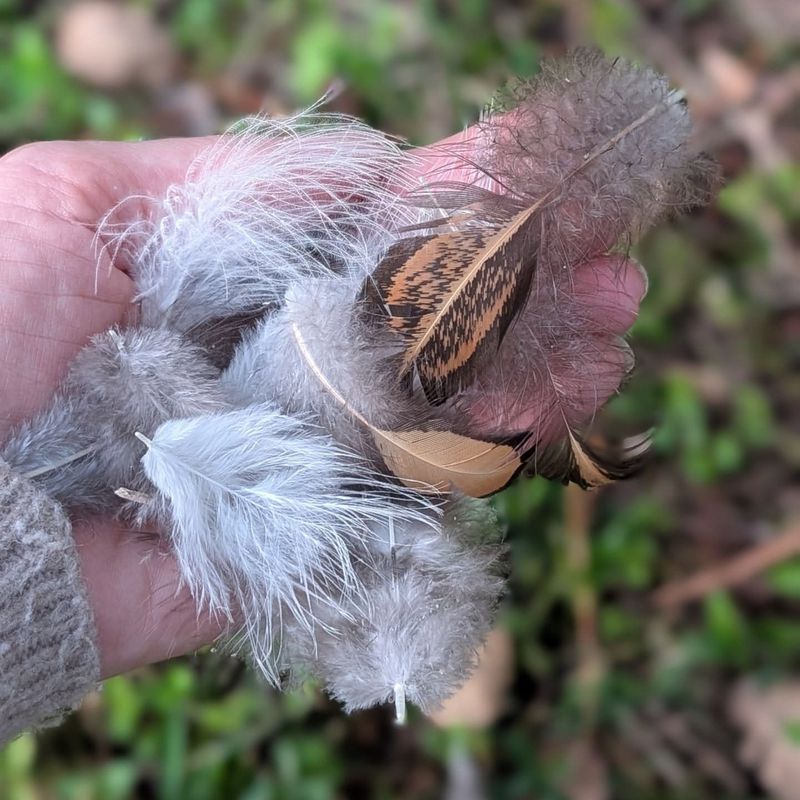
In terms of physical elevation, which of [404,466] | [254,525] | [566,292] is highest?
[566,292]

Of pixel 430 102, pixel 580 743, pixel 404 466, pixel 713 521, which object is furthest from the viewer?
pixel 430 102

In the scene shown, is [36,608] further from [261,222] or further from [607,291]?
[607,291]

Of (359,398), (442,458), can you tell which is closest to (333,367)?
(359,398)

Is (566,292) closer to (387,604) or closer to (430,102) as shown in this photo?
(387,604)

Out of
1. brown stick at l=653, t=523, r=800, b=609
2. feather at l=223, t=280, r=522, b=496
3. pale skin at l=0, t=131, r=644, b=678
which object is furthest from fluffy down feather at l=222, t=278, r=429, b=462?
brown stick at l=653, t=523, r=800, b=609

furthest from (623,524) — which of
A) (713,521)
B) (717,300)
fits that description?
(717,300)

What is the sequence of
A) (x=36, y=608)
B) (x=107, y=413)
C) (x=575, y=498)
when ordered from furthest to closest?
(x=575, y=498) < (x=107, y=413) < (x=36, y=608)

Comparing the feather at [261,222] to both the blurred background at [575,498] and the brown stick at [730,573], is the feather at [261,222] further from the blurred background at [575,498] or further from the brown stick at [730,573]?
the brown stick at [730,573]
